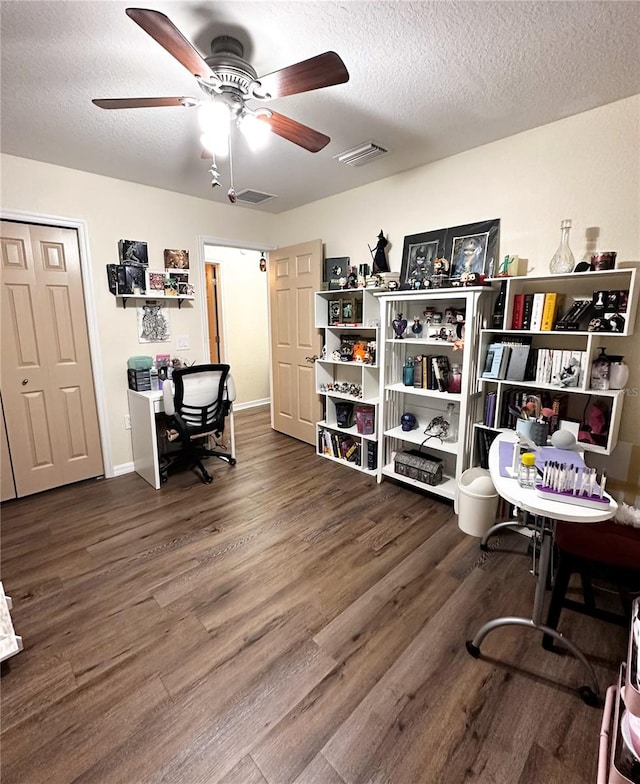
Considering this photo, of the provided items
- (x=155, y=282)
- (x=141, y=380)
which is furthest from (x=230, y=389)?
(x=155, y=282)

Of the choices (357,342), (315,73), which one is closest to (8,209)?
(315,73)

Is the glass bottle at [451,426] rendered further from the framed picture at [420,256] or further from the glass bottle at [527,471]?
the glass bottle at [527,471]

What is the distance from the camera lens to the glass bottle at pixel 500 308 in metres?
2.38

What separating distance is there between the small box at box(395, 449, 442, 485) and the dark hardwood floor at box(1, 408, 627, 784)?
30 cm

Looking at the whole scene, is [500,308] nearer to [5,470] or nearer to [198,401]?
[198,401]

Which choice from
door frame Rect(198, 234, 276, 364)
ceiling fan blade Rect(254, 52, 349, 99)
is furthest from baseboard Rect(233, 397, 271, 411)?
ceiling fan blade Rect(254, 52, 349, 99)

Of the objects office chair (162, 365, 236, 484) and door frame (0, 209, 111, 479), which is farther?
office chair (162, 365, 236, 484)

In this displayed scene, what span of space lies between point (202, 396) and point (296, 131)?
6.80 feet

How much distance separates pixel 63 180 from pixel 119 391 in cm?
173

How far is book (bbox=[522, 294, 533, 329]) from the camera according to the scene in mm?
2272

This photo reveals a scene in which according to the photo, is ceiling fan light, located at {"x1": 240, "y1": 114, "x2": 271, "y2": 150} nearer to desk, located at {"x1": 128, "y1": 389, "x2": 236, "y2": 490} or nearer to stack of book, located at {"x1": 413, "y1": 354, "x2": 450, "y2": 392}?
stack of book, located at {"x1": 413, "y1": 354, "x2": 450, "y2": 392}

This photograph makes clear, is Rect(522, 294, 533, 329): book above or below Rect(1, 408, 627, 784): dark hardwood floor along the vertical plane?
above

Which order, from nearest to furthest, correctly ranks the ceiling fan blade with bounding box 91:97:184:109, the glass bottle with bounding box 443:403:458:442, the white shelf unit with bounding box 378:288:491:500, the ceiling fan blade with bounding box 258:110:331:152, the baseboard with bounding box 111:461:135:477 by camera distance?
1. the ceiling fan blade with bounding box 91:97:184:109
2. the ceiling fan blade with bounding box 258:110:331:152
3. the white shelf unit with bounding box 378:288:491:500
4. the glass bottle with bounding box 443:403:458:442
5. the baseboard with bounding box 111:461:135:477

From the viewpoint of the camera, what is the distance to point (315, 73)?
1.38 metres
